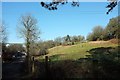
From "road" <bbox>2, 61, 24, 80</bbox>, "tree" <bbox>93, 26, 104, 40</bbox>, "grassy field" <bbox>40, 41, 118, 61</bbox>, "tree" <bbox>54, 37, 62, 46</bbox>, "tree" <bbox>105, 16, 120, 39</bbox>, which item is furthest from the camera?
"tree" <bbox>54, 37, 62, 46</bbox>

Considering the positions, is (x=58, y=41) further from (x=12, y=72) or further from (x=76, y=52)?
(x=12, y=72)

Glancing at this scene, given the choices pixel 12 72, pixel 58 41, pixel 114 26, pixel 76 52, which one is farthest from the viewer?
pixel 58 41

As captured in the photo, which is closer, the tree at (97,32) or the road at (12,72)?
the road at (12,72)

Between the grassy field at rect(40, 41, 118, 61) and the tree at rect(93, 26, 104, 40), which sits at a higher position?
the tree at rect(93, 26, 104, 40)

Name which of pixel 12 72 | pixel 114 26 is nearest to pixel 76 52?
pixel 114 26

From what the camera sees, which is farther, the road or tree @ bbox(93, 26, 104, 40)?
tree @ bbox(93, 26, 104, 40)

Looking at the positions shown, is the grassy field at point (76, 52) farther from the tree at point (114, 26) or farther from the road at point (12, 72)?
the road at point (12, 72)

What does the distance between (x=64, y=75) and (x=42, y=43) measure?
48.7 m

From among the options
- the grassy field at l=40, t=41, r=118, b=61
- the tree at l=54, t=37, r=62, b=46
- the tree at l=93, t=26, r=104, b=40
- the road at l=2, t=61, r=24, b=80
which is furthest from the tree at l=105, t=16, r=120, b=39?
the tree at l=54, t=37, r=62, b=46

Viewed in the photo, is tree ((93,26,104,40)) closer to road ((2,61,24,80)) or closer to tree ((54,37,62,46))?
tree ((54,37,62,46))

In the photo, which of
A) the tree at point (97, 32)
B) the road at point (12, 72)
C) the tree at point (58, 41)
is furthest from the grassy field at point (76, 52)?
the tree at point (58, 41)

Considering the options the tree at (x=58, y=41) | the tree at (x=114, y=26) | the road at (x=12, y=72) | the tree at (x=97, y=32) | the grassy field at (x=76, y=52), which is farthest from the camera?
the tree at (x=58, y=41)

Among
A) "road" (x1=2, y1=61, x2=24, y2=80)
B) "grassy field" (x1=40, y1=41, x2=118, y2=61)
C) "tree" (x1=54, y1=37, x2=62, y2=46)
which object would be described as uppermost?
"tree" (x1=54, y1=37, x2=62, y2=46)

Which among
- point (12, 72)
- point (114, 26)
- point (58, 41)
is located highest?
point (114, 26)
